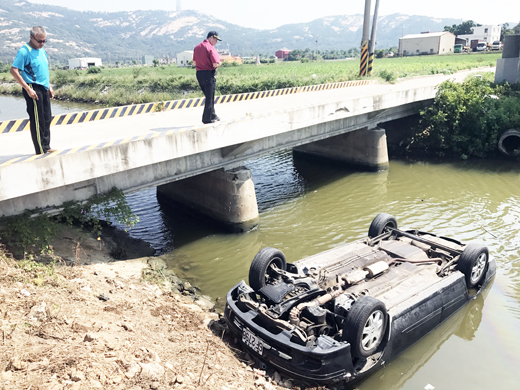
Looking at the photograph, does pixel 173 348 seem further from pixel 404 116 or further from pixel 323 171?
pixel 404 116

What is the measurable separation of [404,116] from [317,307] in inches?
572

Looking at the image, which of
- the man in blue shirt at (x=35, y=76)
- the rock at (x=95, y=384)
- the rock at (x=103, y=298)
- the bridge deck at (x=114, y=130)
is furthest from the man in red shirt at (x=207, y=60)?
the rock at (x=95, y=384)

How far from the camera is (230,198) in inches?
419

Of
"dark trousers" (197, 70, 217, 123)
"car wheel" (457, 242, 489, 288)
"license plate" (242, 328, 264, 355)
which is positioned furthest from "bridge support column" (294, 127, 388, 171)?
"license plate" (242, 328, 264, 355)

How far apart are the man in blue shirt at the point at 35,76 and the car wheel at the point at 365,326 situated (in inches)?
217

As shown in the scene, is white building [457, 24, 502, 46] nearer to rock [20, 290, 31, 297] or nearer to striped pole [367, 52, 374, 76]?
striped pole [367, 52, 374, 76]

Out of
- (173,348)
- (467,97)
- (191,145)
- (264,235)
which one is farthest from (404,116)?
(173,348)

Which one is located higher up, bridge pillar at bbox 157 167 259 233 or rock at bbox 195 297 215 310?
bridge pillar at bbox 157 167 259 233

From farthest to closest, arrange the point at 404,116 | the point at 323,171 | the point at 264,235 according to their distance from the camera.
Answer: the point at 404,116
the point at 323,171
the point at 264,235

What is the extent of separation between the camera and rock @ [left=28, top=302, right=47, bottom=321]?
485cm

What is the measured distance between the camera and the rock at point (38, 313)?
191 inches

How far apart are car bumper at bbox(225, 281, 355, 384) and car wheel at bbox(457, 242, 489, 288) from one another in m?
3.18

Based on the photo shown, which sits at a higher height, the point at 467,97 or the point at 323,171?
the point at 467,97

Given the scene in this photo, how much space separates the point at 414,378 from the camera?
18.5ft
